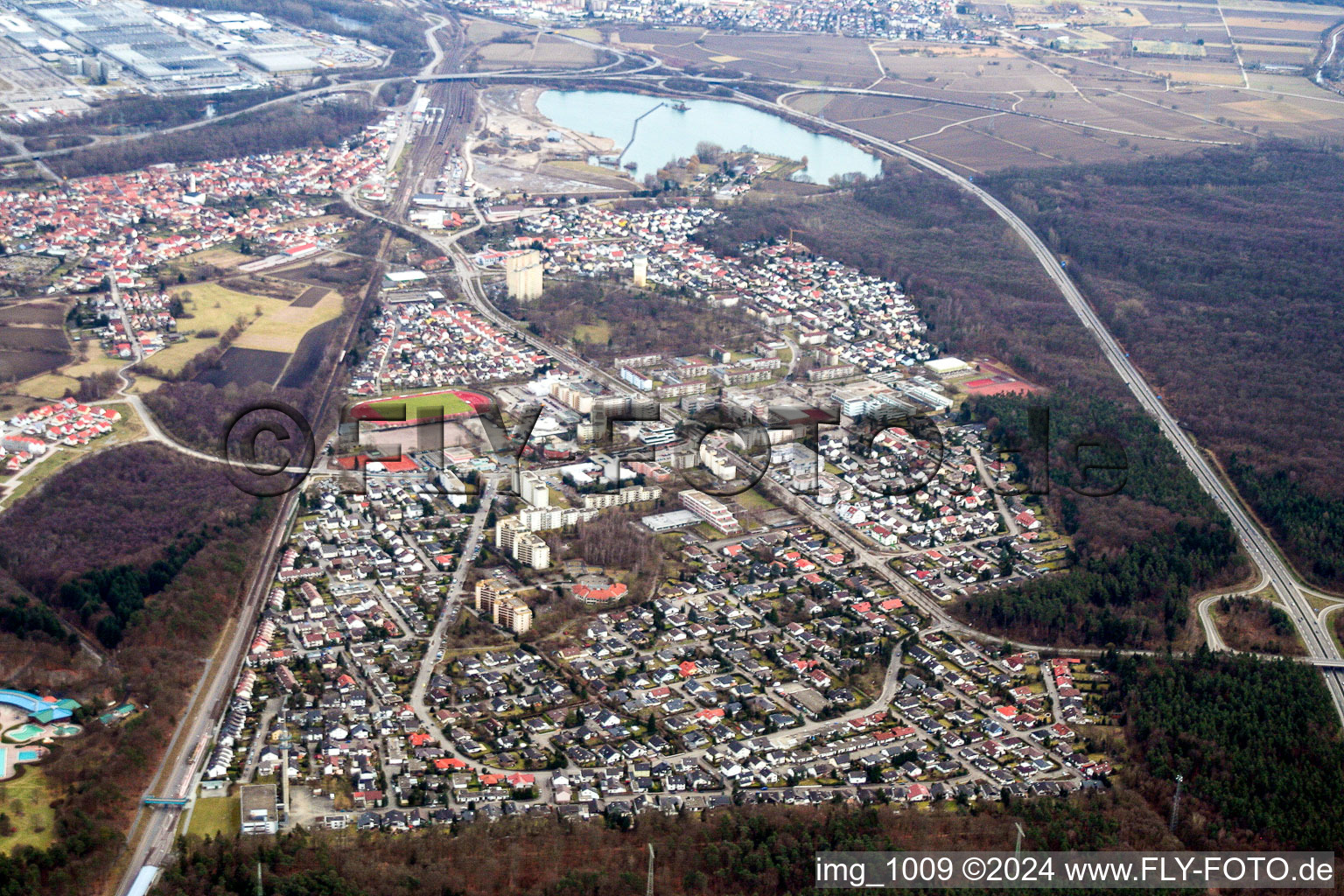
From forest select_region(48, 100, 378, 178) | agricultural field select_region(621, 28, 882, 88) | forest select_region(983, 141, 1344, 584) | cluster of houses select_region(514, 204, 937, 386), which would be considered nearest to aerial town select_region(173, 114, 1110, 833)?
cluster of houses select_region(514, 204, 937, 386)

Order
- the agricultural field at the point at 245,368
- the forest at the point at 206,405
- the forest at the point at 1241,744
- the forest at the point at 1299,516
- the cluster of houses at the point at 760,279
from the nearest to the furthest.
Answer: the forest at the point at 1241,744 → the forest at the point at 1299,516 → the forest at the point at 206,405 → the agricultural field at the point at 245,368 → the cluster of houses at the point at 760,279

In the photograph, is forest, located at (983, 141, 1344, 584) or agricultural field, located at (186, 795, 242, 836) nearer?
agricultural field, located at (186, 795, 242, 836)

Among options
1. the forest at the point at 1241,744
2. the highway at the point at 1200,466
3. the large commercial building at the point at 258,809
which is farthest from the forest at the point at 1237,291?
the large commercial building at the point at 258,809

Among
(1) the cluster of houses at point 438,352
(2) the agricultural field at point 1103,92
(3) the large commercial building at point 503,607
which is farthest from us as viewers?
(2) the agricultural field at point 1103,92

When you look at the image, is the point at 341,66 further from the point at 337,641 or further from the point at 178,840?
the point at 178,840

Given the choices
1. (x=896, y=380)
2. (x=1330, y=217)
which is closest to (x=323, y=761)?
(x=896, y=380)

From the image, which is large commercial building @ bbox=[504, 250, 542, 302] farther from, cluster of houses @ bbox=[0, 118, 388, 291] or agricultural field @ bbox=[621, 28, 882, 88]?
agricultural field @ bbox=[621, 28, 882, 88]

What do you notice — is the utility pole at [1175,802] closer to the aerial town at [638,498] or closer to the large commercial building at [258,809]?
the aerial town at [638,498]
